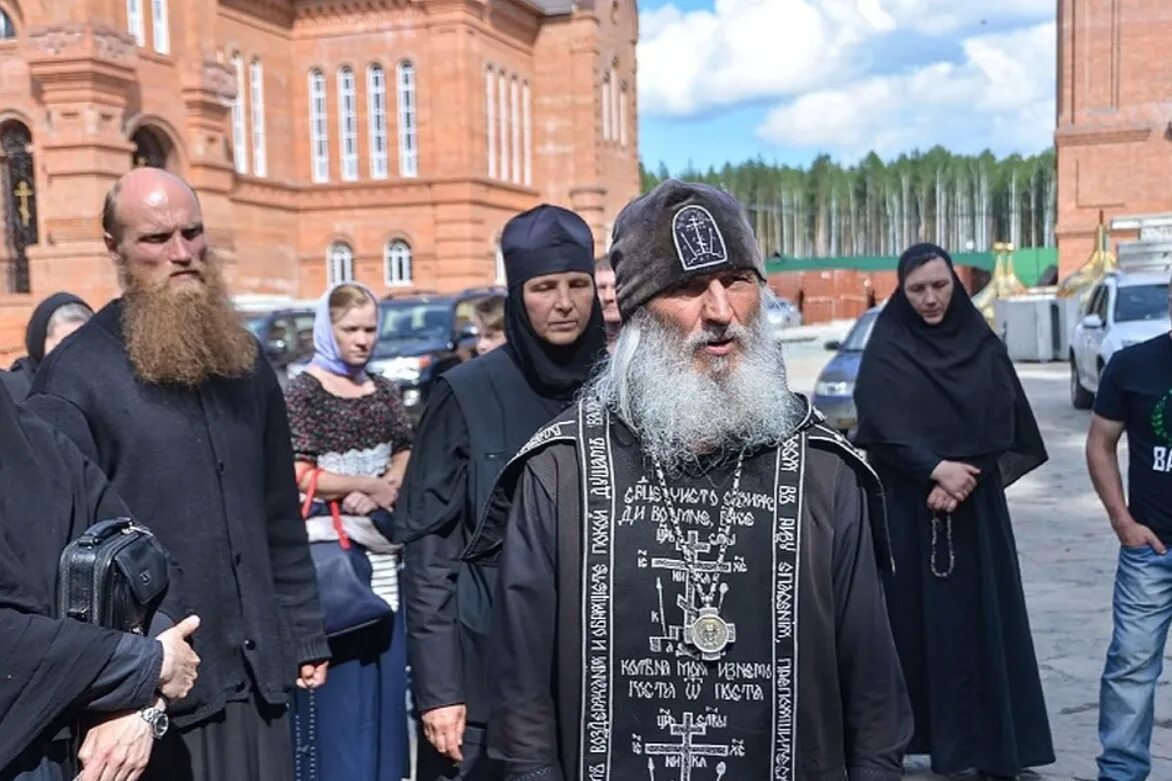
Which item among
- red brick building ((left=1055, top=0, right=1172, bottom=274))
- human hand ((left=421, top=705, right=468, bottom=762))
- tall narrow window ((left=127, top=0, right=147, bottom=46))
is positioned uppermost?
tall narrow window ((left=127, top=0, right=147, bottom=46))

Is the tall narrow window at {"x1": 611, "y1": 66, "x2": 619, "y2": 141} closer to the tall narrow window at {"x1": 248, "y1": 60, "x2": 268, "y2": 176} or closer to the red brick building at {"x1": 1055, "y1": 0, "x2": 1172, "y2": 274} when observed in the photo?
the tall narrow window at {"x1": 248, "y1": 60, "x2": 268, "y2": 176}

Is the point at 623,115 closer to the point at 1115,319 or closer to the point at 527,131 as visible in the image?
the point at 527,131

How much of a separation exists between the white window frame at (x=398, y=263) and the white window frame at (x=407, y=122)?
2355 millimetres

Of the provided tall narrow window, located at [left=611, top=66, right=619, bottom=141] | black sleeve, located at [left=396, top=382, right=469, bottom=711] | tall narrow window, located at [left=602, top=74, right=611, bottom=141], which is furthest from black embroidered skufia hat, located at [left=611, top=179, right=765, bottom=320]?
tall narrow window, located at [left=611, top=66, right=619, bottom=141]

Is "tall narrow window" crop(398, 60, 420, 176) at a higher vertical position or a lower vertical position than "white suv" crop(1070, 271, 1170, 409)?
higher

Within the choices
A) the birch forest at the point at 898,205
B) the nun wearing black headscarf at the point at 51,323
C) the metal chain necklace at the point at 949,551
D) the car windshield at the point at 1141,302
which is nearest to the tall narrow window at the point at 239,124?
the car windshield at the point at 1141,302

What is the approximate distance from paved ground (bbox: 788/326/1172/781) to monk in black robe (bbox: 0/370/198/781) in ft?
11.5

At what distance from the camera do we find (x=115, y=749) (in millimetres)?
2445

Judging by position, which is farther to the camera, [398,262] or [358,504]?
[398,262]

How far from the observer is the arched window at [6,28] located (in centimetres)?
2748

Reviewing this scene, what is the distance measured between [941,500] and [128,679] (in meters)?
3.22

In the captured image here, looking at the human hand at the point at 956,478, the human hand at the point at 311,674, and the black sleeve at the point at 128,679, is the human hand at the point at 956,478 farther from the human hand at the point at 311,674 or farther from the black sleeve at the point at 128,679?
the black sleeve at the point at 128,679

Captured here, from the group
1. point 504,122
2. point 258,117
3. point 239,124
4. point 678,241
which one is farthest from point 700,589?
point 504,122

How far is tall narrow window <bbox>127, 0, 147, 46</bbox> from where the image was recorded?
95.9 ft
